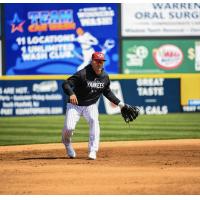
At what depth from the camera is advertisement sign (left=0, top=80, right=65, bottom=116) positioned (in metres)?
22.2

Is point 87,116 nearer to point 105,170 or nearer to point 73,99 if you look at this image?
point 73,99

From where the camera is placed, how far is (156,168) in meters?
9.52

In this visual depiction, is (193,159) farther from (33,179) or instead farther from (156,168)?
(33,179)

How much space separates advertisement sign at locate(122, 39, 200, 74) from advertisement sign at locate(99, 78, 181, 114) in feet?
31.3

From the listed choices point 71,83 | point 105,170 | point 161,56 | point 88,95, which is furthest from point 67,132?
point 161,56

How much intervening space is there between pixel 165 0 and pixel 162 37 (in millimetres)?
1768

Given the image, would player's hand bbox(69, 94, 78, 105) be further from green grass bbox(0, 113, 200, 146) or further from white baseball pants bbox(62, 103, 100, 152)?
green grass bbox(0, 113, 200, 146)

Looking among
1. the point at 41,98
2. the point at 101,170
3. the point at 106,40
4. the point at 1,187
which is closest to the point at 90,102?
the point at 101,170

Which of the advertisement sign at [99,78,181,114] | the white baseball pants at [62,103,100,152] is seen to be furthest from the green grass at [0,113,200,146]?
the white baseball pants at [62,103,100,152]

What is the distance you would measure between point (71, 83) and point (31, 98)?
11.9 metres

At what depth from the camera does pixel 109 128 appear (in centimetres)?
1800

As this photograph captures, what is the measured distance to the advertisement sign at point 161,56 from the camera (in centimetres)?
3272

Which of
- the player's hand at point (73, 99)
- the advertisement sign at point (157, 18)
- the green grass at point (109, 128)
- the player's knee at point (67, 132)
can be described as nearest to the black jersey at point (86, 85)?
the player's hand at point (73, 99)

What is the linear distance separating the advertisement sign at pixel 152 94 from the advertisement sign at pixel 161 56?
31.3 feet
